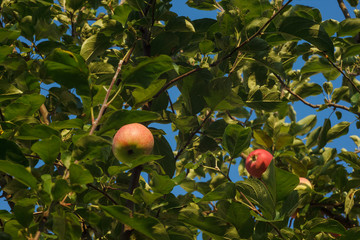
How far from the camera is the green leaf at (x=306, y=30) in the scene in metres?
1.83

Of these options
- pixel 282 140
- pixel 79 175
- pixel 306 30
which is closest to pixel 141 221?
pixel 79 175

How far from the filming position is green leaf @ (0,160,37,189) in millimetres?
1325

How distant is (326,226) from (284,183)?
14.2 inches

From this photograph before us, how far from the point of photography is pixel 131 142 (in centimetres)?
169

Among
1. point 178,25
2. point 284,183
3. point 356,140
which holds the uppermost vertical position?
point 178,25

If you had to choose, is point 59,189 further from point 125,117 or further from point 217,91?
point 217,91

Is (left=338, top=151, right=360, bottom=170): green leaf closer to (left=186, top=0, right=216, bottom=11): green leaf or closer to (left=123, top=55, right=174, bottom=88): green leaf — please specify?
(left=186, top=0, right=216, bottom=11): green leaf

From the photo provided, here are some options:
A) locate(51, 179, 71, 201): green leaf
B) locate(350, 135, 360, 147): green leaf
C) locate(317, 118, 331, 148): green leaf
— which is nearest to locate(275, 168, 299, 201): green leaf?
locate(51, 179, 71, 201): green leaf

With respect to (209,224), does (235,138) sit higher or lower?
higher

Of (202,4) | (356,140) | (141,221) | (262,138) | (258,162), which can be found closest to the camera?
(141,221)

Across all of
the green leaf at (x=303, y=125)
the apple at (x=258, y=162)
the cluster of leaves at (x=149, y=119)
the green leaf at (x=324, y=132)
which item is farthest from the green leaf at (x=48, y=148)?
the green leaf at (x=303, y=125)

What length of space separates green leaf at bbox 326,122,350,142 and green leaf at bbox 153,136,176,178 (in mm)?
1591

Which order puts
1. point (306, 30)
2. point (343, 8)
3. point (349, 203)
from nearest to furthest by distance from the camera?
point (306, 30)
point (349, 203)
point (343, 8)

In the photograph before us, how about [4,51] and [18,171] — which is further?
[4,51]
